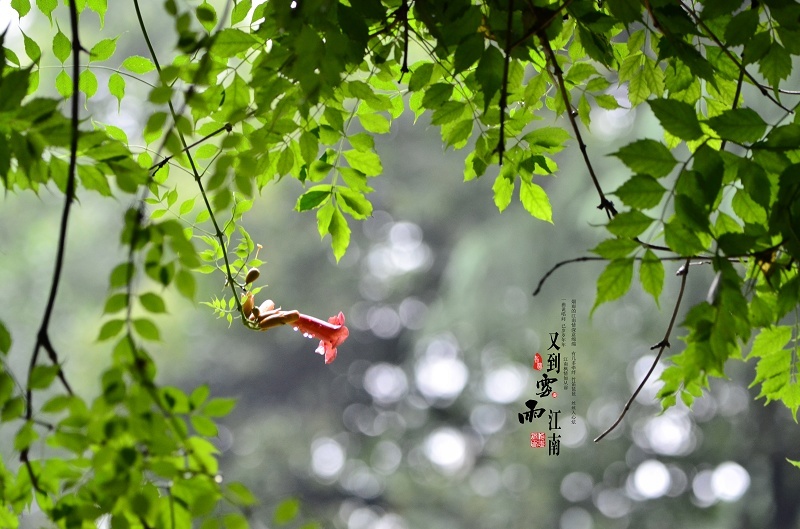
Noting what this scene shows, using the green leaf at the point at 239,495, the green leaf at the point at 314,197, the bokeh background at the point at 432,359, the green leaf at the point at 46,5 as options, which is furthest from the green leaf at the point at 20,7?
the bokeh background at the point at 432,359

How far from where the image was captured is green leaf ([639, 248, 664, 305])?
504 mm

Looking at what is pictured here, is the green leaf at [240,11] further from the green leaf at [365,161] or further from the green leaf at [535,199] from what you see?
the green leaf at [535,199]

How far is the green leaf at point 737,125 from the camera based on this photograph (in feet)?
1.71

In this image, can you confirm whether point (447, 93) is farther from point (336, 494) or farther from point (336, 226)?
point (336, 494)

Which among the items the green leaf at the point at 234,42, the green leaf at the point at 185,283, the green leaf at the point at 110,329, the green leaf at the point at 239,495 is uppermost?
the green leaf at the point at 234,42

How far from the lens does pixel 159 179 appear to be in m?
0.80

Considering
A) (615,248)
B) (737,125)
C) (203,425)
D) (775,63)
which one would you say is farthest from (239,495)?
(775,63)

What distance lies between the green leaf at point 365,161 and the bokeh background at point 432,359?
372 centimetres

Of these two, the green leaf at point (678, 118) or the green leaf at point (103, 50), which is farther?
the green leaf at point (103, 50)

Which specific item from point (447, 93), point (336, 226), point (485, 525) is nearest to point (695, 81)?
point (447, 93)

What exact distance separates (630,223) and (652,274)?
0.14 ft

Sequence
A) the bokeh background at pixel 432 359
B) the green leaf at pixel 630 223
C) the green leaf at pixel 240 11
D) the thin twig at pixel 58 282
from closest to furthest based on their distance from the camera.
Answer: the thin twig at pixel 58 282
the green leaf at pixel 630 223
the green leaf at pixel 240 11
the bokeh background at pixel 432 359

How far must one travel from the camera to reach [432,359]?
19.8 ft

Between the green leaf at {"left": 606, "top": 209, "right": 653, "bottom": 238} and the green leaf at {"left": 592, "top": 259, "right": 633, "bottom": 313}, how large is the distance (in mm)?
17
